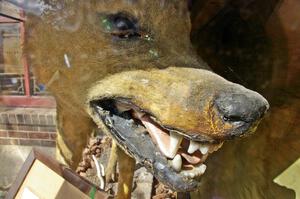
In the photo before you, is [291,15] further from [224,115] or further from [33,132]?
[33,132]

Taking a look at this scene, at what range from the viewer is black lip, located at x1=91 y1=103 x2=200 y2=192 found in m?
1.53

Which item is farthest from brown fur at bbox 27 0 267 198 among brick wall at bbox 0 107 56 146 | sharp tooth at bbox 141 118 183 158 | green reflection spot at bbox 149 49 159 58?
brick wall at bbox 0 107 56 146

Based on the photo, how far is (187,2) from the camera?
1.88 meters

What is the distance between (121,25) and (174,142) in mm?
481

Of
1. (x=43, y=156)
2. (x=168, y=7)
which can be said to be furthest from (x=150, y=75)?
(x=43, y=156)

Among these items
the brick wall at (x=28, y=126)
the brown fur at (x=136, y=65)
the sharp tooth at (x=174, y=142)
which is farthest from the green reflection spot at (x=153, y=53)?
the brick wall at (x=28, y=126)

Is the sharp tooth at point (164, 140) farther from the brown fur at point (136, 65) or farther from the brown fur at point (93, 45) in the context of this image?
the brown fur at point (93, 45)

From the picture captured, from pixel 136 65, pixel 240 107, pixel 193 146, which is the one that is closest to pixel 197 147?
pixel 193 146

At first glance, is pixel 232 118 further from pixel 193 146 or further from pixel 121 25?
pixel 121 25

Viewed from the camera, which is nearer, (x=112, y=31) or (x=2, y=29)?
(x=112, y=31)

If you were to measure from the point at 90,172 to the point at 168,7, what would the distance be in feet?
6.53

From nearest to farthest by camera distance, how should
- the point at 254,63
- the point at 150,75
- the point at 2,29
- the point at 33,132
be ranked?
the point at 150,75 → the point at 254,63 → the point at 2,29 → the point at 33,132

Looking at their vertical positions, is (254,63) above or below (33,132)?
above

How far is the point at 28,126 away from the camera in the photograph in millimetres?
4391
